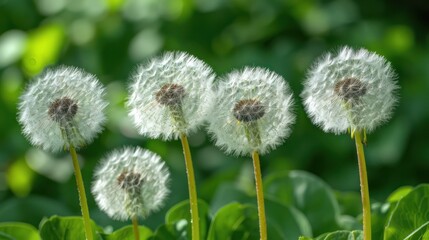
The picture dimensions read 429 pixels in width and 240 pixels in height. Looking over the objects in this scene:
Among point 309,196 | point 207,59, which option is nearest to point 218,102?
point 309,196

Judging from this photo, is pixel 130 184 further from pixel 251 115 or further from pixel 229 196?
pixel 229 196

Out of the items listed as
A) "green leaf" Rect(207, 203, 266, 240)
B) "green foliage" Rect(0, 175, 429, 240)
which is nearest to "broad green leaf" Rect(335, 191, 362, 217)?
"green foliage" Rect(0, 175, 429, 240)

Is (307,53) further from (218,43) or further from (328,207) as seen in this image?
(328,207)

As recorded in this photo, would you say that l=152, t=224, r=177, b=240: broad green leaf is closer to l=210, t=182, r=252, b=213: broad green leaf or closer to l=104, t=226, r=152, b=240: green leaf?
l=104, t=226, r=152, b=240: green leaf

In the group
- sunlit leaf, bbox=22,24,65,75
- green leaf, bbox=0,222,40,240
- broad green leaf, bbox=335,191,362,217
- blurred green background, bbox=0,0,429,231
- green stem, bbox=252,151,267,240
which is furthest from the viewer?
sunlit leaf, bbox=22,24,65,75

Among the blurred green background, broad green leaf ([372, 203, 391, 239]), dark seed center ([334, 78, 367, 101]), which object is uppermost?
the blurred green background

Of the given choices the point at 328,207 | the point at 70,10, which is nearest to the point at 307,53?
the point at 70,10
